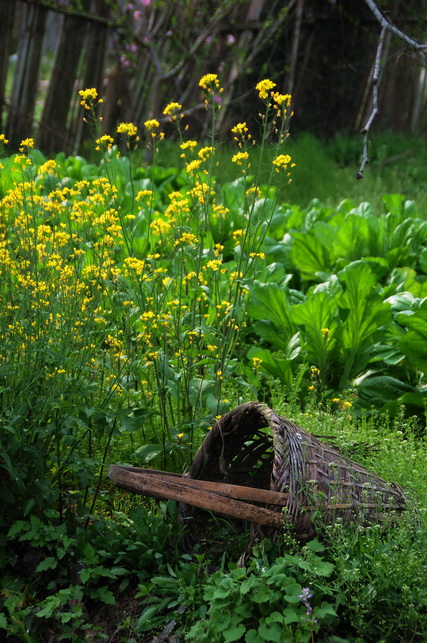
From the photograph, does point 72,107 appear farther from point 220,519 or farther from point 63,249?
point 220,519

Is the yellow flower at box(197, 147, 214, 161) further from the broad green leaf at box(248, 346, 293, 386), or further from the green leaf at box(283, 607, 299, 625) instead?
the green leaf at box(283, 607, 299, 625)

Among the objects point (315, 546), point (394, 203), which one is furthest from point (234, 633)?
point (394, 203)

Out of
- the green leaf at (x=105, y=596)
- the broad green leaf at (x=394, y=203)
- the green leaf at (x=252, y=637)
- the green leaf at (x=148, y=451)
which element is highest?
the broad green leaf at (x=394, y=203)

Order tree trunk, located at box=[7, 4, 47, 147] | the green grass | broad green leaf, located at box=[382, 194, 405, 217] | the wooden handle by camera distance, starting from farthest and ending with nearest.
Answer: tree trunk, located at box=[7, 4, 47, 147] < the green grass < broad green leaf, located at box=[382, 194, 405, 217] < the wooden handle

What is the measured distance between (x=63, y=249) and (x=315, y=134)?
7310 mm

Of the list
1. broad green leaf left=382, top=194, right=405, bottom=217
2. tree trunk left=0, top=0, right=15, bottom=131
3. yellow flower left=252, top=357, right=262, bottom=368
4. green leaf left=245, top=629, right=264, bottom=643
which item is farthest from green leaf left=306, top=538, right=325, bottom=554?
tree trunk left=0, top=0, right=15, bottom=131

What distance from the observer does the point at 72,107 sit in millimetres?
7996

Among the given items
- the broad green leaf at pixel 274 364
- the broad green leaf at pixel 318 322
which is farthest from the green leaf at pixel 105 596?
the broad green leaf at pixel 318 322

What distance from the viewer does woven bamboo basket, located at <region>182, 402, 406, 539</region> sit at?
2.37 metres

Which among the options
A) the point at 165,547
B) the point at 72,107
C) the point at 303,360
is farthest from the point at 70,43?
the point at 165,547

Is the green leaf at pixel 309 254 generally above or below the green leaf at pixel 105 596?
above

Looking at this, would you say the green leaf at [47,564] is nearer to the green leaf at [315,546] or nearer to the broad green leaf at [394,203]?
the green leaf at [315,546]

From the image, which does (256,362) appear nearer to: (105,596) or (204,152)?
(204,152)

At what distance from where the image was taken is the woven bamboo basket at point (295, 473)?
2369 mm
